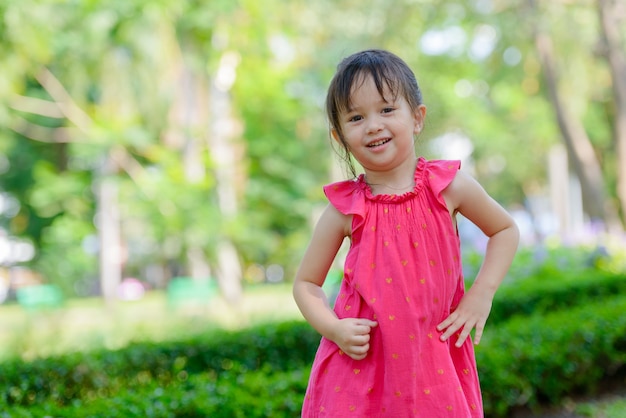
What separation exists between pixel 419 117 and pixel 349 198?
320 mm

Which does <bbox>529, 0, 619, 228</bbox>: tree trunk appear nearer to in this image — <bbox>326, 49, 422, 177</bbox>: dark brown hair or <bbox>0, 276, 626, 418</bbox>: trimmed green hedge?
<bbox>0, 276, 626, 418</bbox>: trimmed green hedge

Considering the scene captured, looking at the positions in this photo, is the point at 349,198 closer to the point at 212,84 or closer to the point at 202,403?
the point at 202,403

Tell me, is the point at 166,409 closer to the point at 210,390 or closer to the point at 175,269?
the point at 210,390

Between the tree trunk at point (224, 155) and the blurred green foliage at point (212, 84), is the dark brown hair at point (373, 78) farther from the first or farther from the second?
the tree trunk at point (224, 155)

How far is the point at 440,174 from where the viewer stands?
2.18 meters

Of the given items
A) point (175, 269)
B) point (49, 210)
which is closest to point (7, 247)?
point (175, 269)

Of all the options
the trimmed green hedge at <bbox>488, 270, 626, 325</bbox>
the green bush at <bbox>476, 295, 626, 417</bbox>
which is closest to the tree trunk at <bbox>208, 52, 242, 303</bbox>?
the trimmed green hedge at <bbox>488, 270, 626, 325</bbox>

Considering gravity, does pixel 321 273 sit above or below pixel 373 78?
below

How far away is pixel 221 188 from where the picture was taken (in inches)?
593

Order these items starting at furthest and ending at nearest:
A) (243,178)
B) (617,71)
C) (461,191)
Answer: (243,178) → (617,71) → (461,191)

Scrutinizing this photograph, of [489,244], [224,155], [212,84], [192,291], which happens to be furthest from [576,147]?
[489,244]

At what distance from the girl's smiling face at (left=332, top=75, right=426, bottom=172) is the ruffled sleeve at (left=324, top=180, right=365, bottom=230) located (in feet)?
0.31

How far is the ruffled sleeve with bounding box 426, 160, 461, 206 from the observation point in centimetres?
215

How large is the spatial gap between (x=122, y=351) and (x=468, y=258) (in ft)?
23.6
